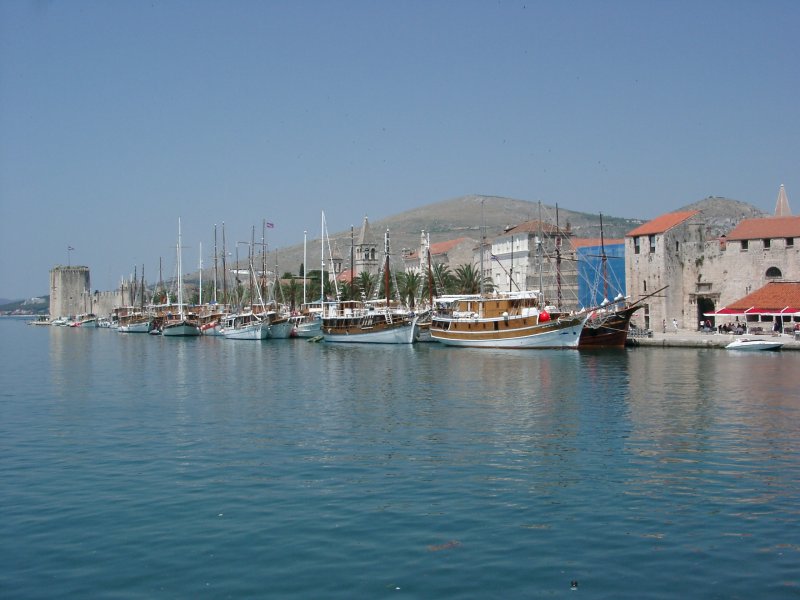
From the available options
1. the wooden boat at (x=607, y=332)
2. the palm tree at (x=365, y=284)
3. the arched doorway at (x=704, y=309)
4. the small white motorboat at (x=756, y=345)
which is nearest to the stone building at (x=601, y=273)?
the arched doorway at (x=704, y=309)

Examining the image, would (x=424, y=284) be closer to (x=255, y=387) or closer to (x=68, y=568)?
(x=255, y=387)

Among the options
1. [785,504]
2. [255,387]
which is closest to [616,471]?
[785,504]

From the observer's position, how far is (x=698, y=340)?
56.9m

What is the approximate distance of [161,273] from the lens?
11731 centimetres

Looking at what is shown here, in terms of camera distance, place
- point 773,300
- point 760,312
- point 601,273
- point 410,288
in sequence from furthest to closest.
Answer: point 410,288 → point 601,273 → point 773,300 → point 760,312

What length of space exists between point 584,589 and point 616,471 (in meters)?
7.05

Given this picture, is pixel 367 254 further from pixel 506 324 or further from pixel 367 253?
pixel 506 324

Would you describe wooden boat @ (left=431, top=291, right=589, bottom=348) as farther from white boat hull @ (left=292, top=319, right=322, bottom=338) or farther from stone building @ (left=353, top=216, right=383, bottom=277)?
stone building @ (left=353, top=216, right=383, bottom=277)

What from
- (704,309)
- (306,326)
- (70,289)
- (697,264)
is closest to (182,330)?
(306,326)

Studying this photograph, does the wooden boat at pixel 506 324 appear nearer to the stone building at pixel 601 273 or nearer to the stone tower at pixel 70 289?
the stone building at pixel 601 273

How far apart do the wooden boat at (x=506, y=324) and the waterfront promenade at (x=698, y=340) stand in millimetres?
5180

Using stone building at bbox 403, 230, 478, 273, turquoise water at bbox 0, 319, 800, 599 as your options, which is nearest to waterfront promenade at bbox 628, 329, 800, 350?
turquoise water at bbox 0, 319, 800, 599

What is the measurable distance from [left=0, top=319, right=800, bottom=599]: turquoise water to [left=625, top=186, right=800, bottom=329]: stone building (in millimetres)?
32614

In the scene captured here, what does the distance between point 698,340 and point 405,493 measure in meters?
44.5
